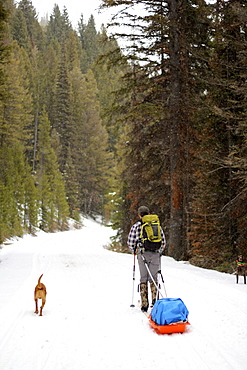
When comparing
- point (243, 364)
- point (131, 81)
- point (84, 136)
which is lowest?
point (243, 364)

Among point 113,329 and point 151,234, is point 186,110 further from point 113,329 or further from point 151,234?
point 113,329

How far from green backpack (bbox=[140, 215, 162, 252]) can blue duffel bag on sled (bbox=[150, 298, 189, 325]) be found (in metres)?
1.35

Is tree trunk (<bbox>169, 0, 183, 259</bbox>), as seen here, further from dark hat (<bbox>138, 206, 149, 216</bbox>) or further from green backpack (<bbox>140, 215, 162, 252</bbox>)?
green backpack (<bbox>140, 215, 162, 252</bbox>)

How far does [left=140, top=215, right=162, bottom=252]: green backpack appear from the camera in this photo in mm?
6340

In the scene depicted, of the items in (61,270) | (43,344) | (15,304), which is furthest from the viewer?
(61,270)

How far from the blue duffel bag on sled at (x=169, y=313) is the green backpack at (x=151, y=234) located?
1346 millimetres

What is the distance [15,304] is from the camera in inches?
272

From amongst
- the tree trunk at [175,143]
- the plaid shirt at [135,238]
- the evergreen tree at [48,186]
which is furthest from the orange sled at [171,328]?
the evergreen tree at [48,186]

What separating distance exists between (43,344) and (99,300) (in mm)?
2595

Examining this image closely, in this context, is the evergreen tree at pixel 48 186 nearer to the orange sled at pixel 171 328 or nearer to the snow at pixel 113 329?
the snow at pixel 113 329

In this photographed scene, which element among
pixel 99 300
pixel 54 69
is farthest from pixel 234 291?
pixel 54 69

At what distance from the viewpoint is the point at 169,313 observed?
5.00 m

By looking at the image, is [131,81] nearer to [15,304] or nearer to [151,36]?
[151,36]

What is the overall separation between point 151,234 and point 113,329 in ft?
6.21
